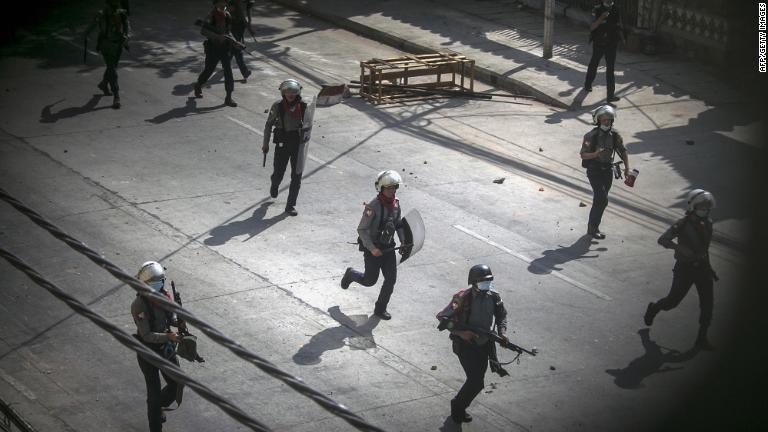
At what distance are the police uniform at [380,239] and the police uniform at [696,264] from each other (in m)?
3.04

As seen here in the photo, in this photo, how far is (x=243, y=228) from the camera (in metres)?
16.7

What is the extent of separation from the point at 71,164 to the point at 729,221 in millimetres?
10510

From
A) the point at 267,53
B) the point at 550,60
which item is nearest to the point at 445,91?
the point at 550,60

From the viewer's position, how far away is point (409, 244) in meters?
13.3

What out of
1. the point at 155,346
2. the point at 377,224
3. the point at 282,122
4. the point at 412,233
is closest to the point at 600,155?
the point at 412,233

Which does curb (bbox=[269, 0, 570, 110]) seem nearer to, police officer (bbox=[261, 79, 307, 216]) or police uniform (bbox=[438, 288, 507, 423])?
police officer (bbox=[261, 79, 307, 216])

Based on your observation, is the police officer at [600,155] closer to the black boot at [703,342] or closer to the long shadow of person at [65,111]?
the black boot at [703,342]

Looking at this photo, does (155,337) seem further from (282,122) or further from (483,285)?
(282,122)

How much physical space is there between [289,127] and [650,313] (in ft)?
20.1

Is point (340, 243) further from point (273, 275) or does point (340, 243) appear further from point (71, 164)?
point (71, 164)

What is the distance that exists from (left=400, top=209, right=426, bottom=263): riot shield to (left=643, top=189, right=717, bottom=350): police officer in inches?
107

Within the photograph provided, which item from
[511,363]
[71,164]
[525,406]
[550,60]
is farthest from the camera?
[550,60]

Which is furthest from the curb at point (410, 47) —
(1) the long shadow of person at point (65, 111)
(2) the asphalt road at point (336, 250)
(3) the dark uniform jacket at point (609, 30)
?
(1) the long shadow of person at point (65, 111)

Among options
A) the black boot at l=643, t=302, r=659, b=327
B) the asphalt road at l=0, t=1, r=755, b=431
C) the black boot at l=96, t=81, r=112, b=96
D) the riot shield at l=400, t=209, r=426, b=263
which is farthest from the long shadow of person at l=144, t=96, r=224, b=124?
the black boot at l=643, t=302, r=659, b=327
